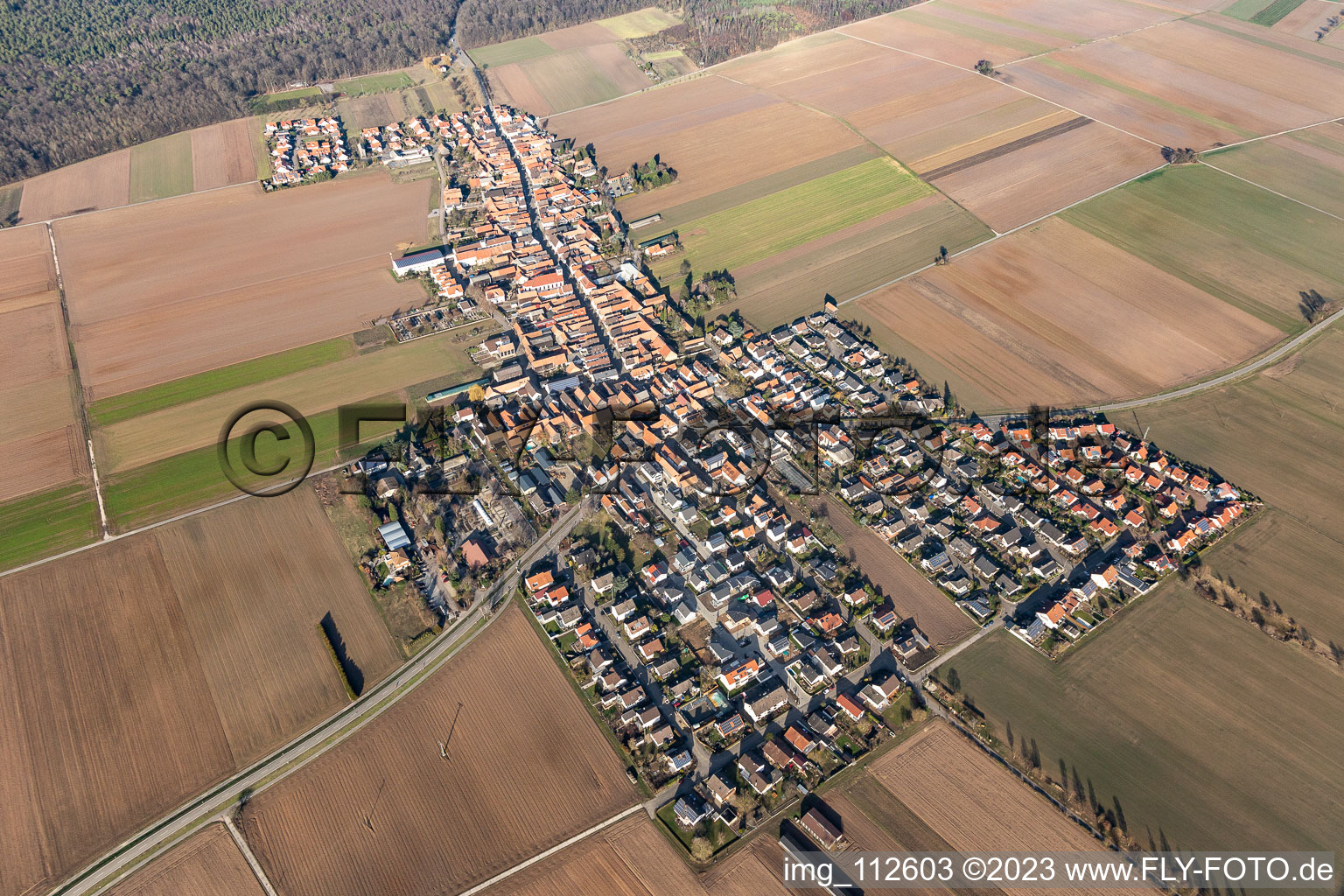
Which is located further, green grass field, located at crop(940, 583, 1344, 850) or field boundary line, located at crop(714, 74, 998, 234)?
field boundary line, located at crop(714, 74, 998, 234)

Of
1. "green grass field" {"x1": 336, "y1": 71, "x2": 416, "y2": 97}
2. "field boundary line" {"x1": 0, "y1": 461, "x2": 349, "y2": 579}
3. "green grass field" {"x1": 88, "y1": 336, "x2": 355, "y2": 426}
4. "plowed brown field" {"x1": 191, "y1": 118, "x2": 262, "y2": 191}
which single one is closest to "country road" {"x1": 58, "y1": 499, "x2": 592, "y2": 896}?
"field boundary line" {"x1": 0, "y1": 461, "x2": 349, "y2": 579}

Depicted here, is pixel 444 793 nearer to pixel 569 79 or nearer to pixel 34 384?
pixel 34 384

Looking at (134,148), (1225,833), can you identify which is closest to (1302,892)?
(1225,833)

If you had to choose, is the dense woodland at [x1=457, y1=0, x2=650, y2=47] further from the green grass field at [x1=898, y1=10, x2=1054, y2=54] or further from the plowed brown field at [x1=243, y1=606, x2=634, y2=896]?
the plowed brown field at [x1=243, y1=606, x2=634, y2=896]

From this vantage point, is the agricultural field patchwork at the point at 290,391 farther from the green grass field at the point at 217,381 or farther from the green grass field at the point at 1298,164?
the green grass field at the point at 1298,164

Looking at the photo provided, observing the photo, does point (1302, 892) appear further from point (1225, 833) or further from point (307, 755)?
point (307, 755)

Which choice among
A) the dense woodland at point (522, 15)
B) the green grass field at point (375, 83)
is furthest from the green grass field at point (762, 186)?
the dense woodland at point (522, 15)
